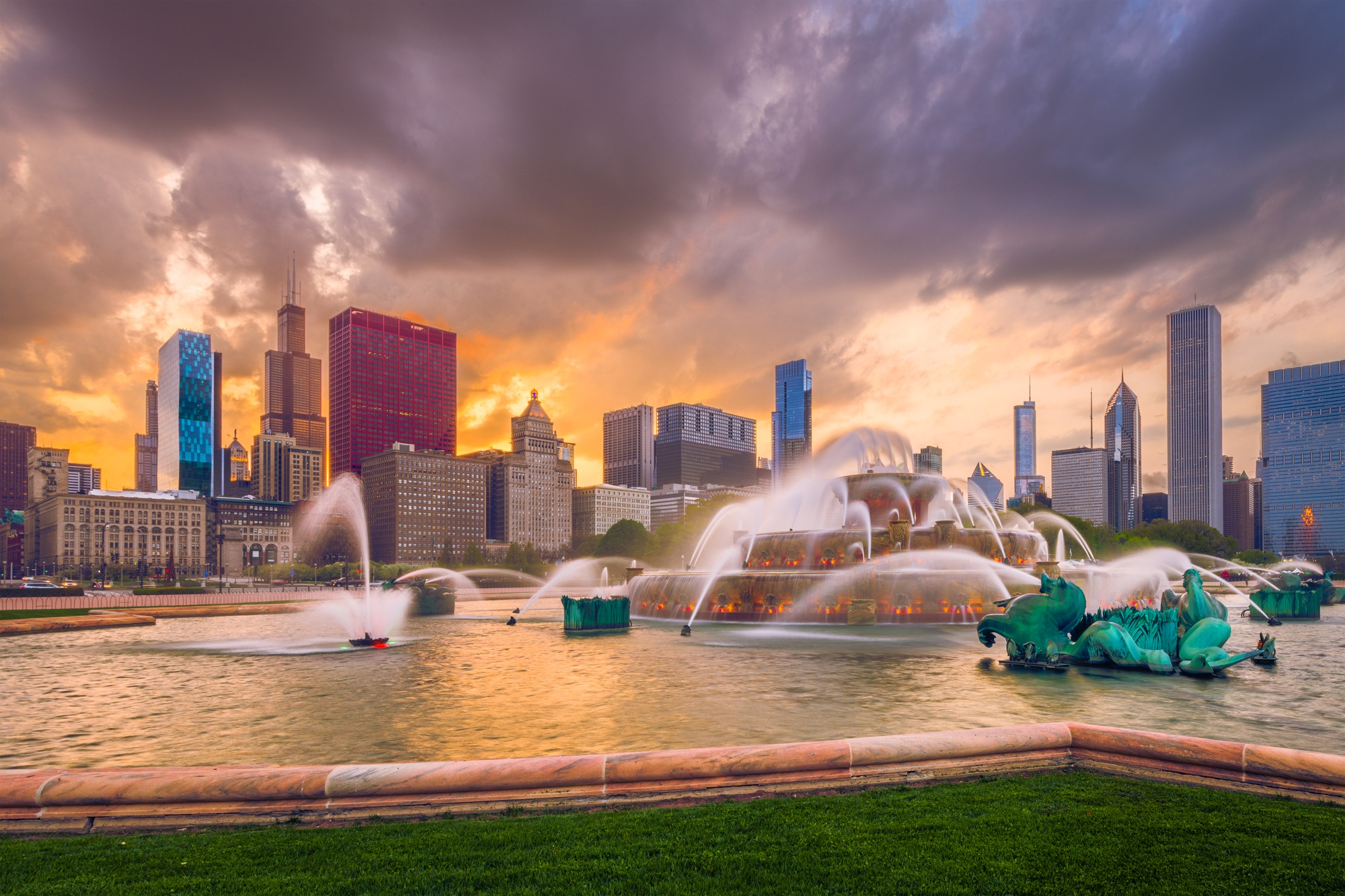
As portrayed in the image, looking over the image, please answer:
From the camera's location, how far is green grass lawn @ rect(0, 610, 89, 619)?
36219 millimetres

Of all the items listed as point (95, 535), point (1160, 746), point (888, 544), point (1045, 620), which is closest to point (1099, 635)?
point (1045, 620)

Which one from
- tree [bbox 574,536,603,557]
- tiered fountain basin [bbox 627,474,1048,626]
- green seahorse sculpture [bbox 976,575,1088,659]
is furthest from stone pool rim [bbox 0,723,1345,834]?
tree [bbox 574,536,603,557]

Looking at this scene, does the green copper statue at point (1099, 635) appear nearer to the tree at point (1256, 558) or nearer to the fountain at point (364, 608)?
the fountain at point (364, 608)

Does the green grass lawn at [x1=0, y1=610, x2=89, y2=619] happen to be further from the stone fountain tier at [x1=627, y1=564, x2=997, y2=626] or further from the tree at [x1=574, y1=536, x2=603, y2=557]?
the tree at [x1=574, y1=536, x2=603, y2=557]

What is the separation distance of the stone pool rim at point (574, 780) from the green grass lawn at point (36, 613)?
3693 centimetres

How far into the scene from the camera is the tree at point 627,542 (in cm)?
12275

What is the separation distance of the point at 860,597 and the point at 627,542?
319 ft

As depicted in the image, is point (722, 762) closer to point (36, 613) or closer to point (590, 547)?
point (36, 613)

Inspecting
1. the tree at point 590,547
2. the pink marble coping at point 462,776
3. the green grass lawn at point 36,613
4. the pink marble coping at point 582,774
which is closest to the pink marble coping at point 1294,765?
the pink marble coping at point 582,774

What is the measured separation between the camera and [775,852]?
236 inches

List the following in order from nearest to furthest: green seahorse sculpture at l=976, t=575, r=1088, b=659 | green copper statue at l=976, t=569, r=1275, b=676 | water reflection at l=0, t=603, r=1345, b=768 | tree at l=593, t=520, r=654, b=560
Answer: water reflection at l=0, t=603, r=1345, b=768 < green copper statue at l=976, t=569, r=1275, b=676 < green seahorse sculpture at l=976, t=575, r=1088, b=659 < tree at l=593, t=520, r=654, b=560

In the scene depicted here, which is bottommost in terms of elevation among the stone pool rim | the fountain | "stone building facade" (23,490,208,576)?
"stone building facade" (23,490,208,576)

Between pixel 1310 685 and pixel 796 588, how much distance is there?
18.1 metres

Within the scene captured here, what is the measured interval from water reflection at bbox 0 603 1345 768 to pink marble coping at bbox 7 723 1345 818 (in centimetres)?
203
